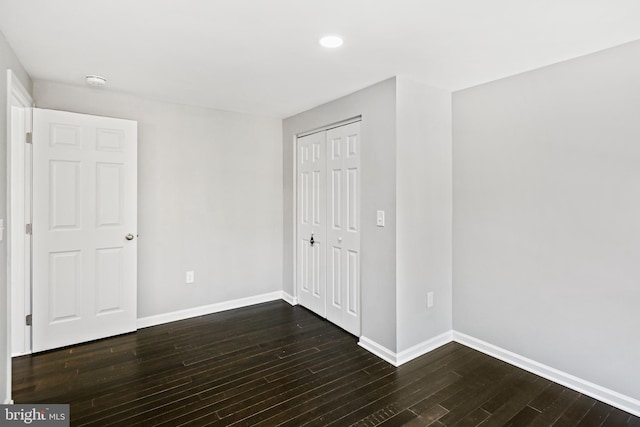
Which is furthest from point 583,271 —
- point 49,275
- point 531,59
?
point 49,275

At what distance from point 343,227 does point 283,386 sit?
156cm

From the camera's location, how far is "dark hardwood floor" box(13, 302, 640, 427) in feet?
6.82

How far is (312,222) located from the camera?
12.7 feet

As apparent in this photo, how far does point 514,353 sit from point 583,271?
88cm

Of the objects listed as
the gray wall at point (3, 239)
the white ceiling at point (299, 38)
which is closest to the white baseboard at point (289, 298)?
the white ceiling at point (299, 38)

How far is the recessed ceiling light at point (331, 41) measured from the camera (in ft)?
6.84

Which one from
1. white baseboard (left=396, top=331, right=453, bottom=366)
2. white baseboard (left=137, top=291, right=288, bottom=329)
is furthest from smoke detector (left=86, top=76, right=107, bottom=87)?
white baseboard (left=396, top=331, right=453, bottom=366)

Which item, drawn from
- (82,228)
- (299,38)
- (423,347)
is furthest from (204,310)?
(299,38)

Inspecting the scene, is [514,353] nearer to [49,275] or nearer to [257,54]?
[257,54]

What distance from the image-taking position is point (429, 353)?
9.64ft

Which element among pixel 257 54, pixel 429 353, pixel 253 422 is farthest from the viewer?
pixel 429 353

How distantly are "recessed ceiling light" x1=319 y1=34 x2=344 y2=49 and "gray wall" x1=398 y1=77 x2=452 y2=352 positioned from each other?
2.53ft

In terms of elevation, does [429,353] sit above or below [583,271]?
below

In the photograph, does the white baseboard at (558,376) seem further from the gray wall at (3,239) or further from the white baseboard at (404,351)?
the gray wall at (3,239)
